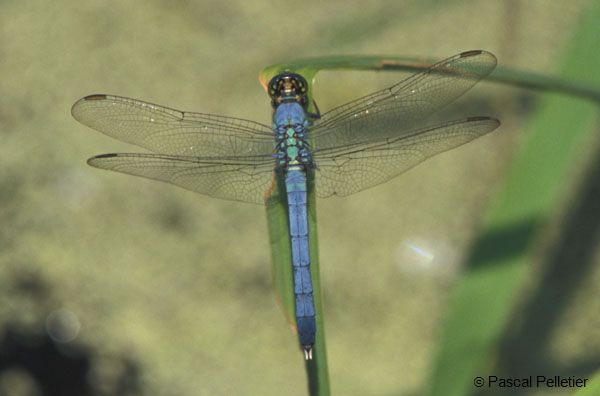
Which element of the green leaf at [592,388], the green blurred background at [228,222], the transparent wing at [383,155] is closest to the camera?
the green leaf at [592,388]

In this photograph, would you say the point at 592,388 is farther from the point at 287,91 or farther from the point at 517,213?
the point at 287,91

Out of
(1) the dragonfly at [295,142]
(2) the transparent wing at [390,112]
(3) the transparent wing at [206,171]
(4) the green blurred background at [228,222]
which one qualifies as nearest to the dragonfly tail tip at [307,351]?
(1) the dragonfly at [295,142]

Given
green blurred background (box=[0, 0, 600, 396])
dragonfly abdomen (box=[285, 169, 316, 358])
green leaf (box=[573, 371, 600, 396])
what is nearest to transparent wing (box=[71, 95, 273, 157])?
dragonfly abdomen (box=[285, 169, 316, 358])

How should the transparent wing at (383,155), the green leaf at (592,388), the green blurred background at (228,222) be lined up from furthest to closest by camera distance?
1. the green blurred background at (228,222)
2. the transparent wing at (383,155)
3. the green leaf at (592,388)

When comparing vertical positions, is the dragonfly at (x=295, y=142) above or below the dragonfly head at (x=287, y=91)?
below

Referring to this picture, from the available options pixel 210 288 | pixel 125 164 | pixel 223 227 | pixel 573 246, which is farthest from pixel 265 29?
pixel 573 246

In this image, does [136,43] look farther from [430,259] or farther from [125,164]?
[430,259]

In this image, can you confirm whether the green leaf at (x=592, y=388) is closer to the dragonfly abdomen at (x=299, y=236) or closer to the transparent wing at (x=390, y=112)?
the dragonfly abdomen at (x=299, y=236)

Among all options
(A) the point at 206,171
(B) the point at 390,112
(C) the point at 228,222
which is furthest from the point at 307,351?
(C) the point at 228,222
